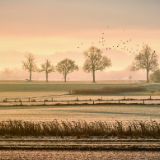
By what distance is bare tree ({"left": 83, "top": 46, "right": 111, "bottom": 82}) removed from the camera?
11731cm

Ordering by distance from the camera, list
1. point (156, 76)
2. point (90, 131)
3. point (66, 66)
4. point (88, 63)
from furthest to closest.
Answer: point (66, 66) < point (88, 63) < point (156, 76) < point (90, 131)

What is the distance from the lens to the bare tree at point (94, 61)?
385 ft

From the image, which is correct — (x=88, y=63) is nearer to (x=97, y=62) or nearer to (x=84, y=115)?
(x=97, y=62)

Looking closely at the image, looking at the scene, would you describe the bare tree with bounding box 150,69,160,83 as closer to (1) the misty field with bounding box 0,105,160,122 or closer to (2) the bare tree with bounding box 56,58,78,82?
(2) the bare tree with bounding box 56,58,78,82

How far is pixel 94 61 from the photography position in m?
119

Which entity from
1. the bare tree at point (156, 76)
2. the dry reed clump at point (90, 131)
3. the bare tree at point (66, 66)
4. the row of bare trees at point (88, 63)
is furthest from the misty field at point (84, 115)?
the bare tree at point (66, 66)

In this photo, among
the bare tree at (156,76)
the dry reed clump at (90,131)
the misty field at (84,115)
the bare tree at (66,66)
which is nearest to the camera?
the dry reed clump at (90,131)

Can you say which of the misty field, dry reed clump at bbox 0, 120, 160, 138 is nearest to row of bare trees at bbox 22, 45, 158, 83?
the misty field

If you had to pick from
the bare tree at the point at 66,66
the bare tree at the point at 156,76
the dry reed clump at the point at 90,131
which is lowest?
the dry reed clump at the point at 90,131

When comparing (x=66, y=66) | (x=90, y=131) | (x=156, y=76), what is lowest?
(x=90, y=131)

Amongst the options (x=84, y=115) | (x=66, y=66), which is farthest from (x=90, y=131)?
(x=66, y=66)

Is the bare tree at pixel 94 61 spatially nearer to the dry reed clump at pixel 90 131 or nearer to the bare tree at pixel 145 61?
the bare tree at pixel 145 61

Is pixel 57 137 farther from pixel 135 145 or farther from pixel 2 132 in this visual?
pixel 135 145

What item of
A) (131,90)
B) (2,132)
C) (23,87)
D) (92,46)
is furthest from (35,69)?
(2,132)
